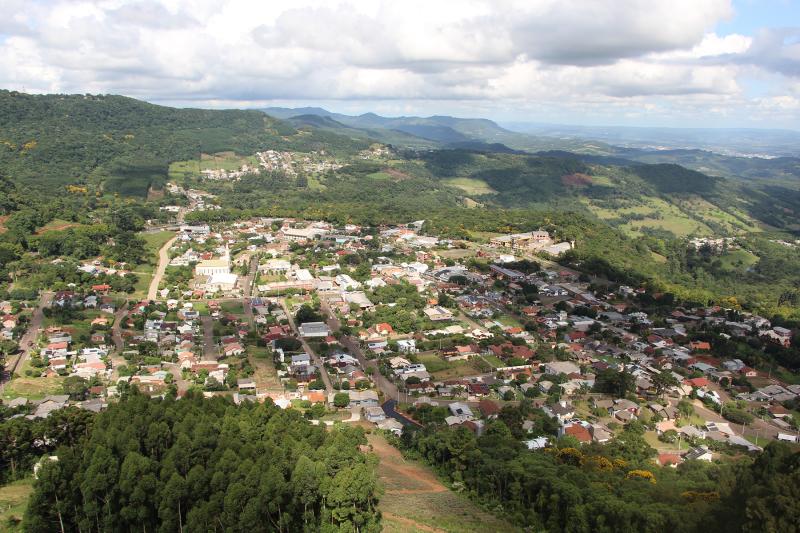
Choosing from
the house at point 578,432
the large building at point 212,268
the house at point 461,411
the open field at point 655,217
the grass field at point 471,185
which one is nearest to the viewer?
the house at point 578,432

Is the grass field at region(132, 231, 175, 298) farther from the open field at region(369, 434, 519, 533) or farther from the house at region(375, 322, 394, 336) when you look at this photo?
the open field at region(369, 434, 519, 533)

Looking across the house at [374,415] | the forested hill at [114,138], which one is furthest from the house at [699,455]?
the forested hill at [114,138]

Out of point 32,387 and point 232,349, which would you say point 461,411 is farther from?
point 32,387

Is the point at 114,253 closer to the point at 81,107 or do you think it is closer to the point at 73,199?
the point at 73,199

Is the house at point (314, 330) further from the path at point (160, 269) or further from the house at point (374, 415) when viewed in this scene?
the path at point (160, 269)

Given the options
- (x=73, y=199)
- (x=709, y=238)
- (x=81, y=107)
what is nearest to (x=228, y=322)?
(x=73, y=199)

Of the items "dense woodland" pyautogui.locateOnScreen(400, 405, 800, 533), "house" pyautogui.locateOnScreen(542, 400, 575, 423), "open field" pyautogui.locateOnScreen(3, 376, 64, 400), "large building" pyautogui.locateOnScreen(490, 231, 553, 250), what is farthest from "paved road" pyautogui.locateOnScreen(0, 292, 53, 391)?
"large building" pyautogui.locateOnScreen(490, 231, 553, 250)
